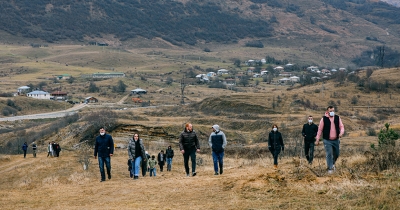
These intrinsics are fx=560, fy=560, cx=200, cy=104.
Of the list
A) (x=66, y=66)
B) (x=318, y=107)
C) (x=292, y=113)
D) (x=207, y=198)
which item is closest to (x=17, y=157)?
(x=207, y=198)

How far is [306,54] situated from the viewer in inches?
7244

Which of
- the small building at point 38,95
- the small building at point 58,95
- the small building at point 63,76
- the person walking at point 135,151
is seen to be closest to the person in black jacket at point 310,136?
the person walking at point 135,151

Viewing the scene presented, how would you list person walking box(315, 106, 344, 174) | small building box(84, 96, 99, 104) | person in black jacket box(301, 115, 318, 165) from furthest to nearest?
1. small building box(84, 96, 99, 104)
2. person in black jacket box(301, 115, 318, 165)
3. person walking box(315, 106, 344, 174)

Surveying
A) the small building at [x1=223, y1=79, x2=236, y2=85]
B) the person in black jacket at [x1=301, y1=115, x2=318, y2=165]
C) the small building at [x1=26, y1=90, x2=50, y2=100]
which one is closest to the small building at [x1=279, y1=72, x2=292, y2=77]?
the small building at [x1=223, y1=79, x2=236, y2=85]

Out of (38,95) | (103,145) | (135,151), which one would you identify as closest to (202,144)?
(135,151)

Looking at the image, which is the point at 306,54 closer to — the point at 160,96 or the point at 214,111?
the point at 160,96

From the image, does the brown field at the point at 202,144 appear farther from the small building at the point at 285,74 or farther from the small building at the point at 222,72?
the small building at the point at 285,74

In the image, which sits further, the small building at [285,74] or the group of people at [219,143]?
the small building at [285,74]

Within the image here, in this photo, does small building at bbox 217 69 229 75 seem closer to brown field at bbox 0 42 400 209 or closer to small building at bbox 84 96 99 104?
brown field at bbox 0 42 400 209

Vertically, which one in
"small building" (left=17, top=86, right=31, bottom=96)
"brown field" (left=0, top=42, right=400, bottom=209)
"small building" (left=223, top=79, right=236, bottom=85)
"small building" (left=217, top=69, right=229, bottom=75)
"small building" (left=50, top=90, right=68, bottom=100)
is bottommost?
"brown field" (left=0, top=42, right=400, bottom=209)

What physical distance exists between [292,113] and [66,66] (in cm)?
9671

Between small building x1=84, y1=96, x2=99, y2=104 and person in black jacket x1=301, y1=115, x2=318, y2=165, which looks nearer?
person in black jacket x1=301, y1=115, x2=318, y2=165

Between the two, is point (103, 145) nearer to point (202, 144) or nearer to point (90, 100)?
point (202, 144)

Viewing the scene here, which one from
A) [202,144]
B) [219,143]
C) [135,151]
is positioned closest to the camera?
[219,143]
